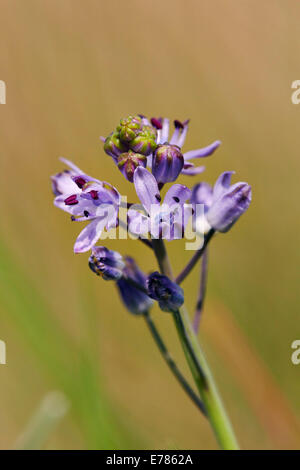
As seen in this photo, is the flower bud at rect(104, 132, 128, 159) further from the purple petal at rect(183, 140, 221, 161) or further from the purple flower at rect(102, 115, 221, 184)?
the purple petal at rect(183, 140, 221, 161)

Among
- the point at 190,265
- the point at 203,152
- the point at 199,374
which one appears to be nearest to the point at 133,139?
the point at 203,152

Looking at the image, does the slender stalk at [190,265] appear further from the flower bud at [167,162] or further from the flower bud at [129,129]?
the flower bud at [129,129]

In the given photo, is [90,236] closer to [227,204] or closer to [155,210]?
[155,210]

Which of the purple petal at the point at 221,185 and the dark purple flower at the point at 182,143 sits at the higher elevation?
the dark purple flower at the point at 182,143

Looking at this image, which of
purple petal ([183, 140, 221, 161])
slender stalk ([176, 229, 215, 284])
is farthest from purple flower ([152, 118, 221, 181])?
slender stalk ([176, 229, 215, 284])

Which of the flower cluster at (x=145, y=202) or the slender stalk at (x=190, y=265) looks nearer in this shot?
the flower cluster at (x=145, y=202)

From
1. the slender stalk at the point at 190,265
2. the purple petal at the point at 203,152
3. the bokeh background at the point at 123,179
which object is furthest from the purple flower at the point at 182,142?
A: the bokeh background at the point at 123,179
